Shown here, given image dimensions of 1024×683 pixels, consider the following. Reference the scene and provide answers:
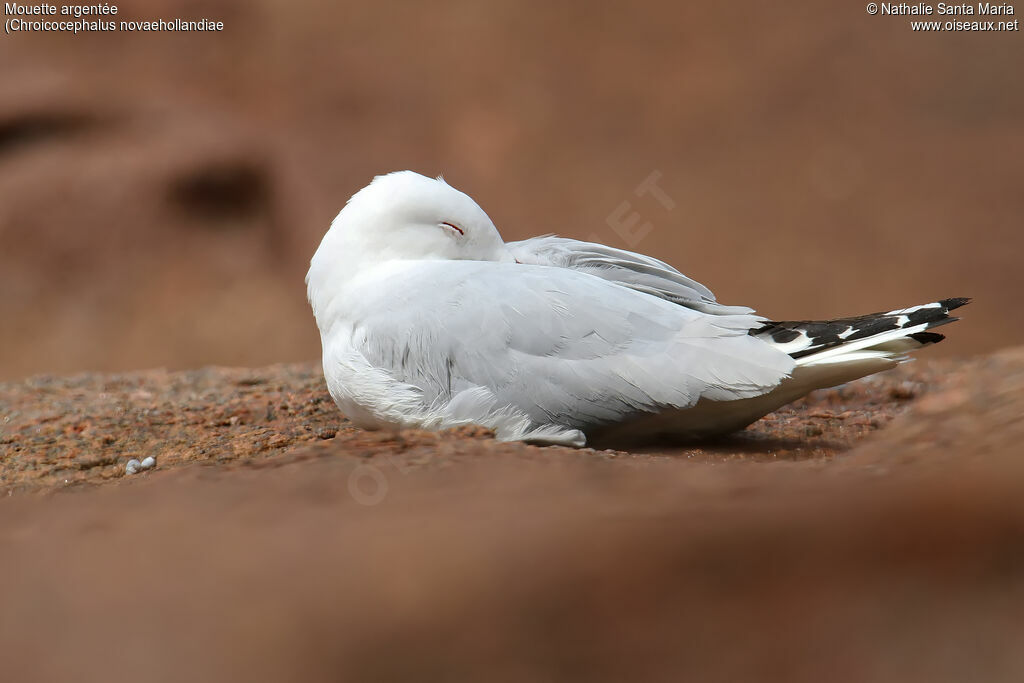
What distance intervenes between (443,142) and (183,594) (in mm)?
8718

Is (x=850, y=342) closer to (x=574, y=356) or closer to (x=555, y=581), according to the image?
(x=574, y=356)

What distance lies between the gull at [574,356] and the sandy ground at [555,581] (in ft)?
3.22

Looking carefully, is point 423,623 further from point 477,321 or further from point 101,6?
point 101,6

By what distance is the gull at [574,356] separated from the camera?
3.08 meters

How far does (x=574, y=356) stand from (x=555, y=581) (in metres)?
1.44

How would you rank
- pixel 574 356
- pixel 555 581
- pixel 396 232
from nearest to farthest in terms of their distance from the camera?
pixel 555 581
pixel 574 356
pixel 396 232

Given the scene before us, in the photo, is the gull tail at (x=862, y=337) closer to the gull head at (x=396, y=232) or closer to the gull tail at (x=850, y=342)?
the gull tail at (x=850, y=342)

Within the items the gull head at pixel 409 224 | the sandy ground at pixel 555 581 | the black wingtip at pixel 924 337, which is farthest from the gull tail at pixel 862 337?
the gull head at pixel 409 224

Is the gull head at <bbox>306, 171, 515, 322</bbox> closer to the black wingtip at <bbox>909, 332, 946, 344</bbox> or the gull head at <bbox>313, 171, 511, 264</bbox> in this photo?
the gull head at <bbox>313, 171, 511, 264</bbox>

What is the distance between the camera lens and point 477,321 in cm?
314

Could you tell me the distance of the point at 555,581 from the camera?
173cm

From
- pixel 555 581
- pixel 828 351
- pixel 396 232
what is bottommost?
pixel 555 581

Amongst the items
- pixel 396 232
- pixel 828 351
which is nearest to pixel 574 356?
pixel 828 351

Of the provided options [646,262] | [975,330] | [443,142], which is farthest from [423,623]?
[443,142]
